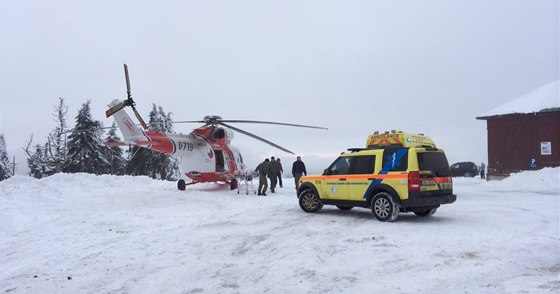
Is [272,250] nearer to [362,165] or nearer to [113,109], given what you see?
[362,165]

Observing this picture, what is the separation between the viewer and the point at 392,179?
997cm

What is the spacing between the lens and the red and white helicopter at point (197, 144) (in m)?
19.1

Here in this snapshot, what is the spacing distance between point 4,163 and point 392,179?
63727 mm

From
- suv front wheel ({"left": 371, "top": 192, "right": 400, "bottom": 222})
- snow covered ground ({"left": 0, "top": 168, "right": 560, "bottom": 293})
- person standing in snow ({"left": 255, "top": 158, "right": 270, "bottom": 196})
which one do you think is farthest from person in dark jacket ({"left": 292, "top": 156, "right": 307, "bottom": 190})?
suv front wheel ({"left": 371, "top": 192, "right": 400, "bottom": 222})

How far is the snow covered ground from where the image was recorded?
5695mm

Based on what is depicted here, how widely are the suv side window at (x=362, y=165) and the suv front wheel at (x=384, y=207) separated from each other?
729mm

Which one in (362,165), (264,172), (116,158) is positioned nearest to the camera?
(362,165)

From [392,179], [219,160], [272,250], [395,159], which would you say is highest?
[219,160]

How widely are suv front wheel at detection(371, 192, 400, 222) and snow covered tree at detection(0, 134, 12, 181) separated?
5812 cm

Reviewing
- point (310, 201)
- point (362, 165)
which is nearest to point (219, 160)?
point (310, 201)

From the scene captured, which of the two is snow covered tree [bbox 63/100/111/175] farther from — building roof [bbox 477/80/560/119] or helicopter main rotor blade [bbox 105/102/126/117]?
building roof [bbox 477/80/560/119]

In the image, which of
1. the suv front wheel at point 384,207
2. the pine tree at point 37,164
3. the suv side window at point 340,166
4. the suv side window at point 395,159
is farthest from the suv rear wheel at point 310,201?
the pine tree at point 37,164

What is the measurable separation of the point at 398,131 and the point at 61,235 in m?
9.33

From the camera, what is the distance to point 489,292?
5.03 meters
